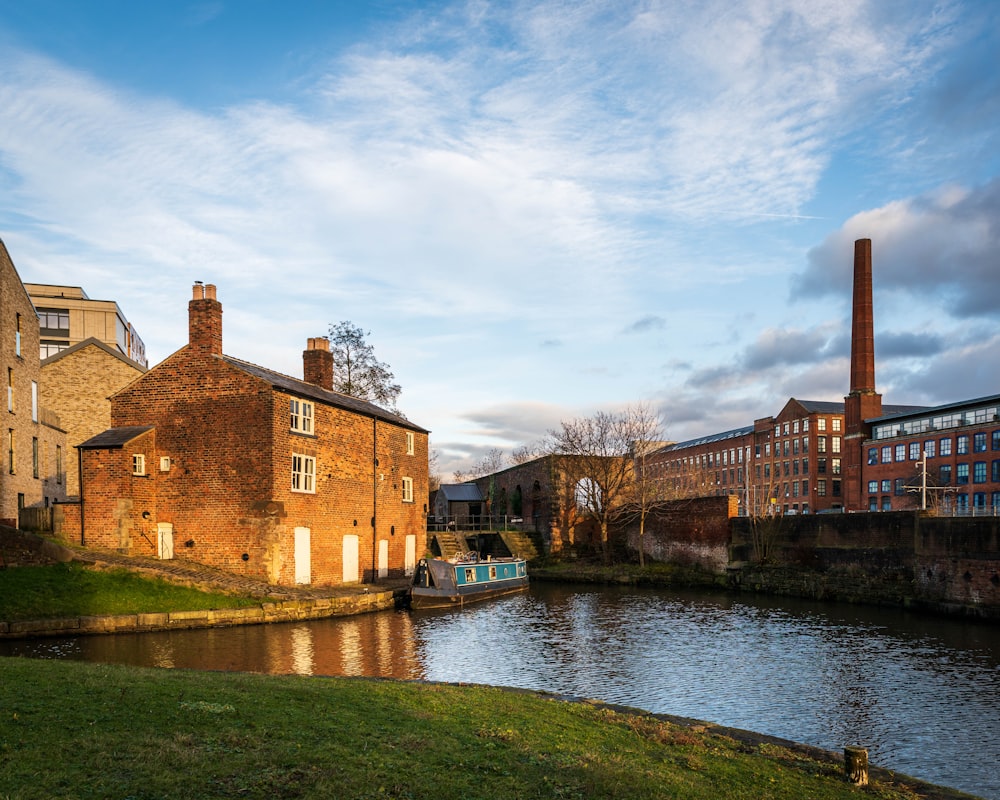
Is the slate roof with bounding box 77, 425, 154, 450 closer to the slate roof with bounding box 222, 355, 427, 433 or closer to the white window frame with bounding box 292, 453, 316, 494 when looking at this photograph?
the slate roof with bounding box 222, 355, 427, 433

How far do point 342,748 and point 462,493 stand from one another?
166 feet

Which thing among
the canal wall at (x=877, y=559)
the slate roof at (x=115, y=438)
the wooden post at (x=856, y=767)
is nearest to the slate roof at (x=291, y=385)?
the slate roof at (x=115, y=438)

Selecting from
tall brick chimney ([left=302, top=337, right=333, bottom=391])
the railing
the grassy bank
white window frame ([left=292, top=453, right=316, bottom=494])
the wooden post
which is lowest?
the railing

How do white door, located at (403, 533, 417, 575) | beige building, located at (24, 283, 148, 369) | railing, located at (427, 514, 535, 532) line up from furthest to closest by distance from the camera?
beige building, located at (24, 283, 148, 369) < railing, located at (427, 514, 535, 532) < white door, located at (403, 533, 417, 575)

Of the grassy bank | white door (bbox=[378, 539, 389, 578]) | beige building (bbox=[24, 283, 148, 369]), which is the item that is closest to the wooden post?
the grassy bank

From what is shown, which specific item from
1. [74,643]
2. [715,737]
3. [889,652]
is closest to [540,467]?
[889,652]

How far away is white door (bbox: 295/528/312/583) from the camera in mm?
26031

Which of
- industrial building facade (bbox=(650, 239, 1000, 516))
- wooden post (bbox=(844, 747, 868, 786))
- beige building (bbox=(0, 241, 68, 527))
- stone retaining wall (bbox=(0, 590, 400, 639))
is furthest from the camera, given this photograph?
industrial building facade (bbox=(650, 239, 1000, 516))

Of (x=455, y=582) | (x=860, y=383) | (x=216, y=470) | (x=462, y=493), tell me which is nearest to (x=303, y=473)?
(x=216, y=470)

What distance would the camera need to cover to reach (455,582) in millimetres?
28688

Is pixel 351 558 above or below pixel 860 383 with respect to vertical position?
below

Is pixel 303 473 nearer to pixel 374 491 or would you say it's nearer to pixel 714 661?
pixel 374 491

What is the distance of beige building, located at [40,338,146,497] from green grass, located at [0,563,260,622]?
20149 millimetres

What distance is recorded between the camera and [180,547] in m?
25.7
